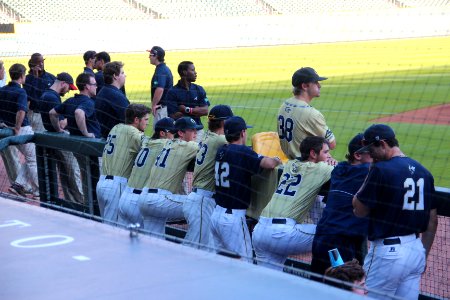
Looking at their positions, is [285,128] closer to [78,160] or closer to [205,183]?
[205,183]

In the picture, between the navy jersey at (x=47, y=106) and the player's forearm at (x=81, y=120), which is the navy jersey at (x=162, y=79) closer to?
the navy jersey at (x=47, y=106)

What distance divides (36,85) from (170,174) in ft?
14.1

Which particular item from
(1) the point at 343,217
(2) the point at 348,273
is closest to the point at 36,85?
(1) the point at 343,217

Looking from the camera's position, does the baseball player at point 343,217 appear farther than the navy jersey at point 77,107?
No

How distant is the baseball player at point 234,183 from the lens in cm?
552

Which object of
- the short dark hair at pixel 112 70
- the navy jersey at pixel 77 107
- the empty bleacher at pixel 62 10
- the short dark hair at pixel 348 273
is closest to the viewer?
the short dark hair at pixel 348 273

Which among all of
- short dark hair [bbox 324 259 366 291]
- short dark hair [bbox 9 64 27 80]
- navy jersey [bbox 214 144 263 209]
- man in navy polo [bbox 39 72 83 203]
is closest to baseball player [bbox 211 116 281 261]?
navy jersey [bbox 214 144 263 209]

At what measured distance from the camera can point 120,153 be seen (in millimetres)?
6668

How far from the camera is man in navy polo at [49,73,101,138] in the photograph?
768 centimetres

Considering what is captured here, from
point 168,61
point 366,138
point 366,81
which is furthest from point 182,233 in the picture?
point 168,61

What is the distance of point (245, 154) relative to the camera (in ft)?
18.1

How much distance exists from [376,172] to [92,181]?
12.2 ft

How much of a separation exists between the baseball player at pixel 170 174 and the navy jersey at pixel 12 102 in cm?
301

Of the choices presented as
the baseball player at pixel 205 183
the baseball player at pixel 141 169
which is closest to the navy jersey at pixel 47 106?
the baseball player at pixel 141 169
